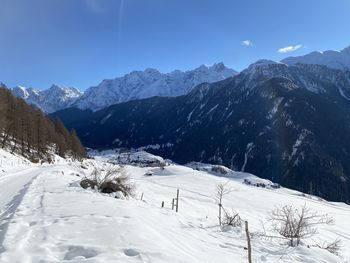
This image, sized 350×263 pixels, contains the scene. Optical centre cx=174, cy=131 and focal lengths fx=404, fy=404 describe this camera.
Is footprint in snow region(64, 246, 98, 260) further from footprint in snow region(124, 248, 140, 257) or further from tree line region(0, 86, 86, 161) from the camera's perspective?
tree line region(0, 86, 86, 161)

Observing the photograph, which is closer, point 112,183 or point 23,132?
point 112,183

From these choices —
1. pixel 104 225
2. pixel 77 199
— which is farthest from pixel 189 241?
pixel 77 199

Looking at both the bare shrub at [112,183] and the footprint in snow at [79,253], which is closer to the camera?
the footprint in snow at [79,253]

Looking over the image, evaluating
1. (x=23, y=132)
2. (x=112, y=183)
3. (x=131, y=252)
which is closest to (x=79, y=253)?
(x=131, y=252)

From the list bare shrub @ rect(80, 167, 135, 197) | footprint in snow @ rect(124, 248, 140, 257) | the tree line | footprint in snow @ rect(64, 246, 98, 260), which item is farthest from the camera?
the tree line

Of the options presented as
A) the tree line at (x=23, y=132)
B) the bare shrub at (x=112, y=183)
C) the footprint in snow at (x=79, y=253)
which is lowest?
the footprint in snow at (x=79, y=253)

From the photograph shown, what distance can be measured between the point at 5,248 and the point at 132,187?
20.1 m

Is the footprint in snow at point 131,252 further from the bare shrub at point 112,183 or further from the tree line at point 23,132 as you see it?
the tree line at point 23,132

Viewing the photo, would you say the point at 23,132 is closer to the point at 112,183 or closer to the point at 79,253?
the point at 112,183

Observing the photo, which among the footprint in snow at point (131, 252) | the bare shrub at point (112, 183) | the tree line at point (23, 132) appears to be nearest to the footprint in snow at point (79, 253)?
the footprint in snow at point (131, 252)

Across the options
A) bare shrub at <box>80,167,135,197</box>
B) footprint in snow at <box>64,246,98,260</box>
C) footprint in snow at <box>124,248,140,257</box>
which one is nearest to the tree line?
bare shrub at <box>80,167,135,197</box>

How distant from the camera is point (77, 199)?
67.4 ft

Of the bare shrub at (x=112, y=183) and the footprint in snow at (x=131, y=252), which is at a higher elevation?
the bare shrub at (x=112, y=183)

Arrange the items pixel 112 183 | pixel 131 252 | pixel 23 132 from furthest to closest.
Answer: pixel 23 132 → pixel 112 183 → pixel 131 252
